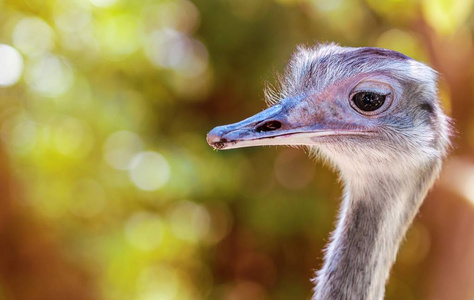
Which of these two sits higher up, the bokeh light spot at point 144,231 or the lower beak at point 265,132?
the bokeh light spot at point 144,231

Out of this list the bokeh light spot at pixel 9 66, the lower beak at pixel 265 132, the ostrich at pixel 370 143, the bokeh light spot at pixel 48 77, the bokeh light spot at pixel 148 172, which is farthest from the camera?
the bokeh light spot at pixel 148 172

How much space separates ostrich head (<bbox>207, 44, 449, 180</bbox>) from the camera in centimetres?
135

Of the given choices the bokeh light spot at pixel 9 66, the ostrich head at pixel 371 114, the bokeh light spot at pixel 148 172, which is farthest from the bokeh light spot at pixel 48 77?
the ostrich head at pixel 371 114

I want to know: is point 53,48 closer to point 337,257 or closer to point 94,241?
point 94,241

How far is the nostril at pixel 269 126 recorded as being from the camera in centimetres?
128

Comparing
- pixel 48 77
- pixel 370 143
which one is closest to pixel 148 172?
A: pixel 48 77

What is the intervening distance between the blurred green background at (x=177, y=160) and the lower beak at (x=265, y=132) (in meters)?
1.07

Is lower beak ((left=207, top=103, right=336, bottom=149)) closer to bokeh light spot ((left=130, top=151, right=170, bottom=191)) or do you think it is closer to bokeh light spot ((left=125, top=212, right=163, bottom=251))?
bokeh light spot ((left=130, top=151, right=170, bottom=191))

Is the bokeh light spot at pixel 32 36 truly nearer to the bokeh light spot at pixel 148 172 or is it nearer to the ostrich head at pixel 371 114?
the bokeh light spot at pixel 148 172

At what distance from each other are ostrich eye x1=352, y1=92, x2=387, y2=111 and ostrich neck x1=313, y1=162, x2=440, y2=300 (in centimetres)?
14

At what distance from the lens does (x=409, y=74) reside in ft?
4.43

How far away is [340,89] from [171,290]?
2.03m

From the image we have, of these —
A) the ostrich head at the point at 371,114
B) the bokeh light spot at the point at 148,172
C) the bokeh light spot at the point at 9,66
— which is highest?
the bokeh light spot at the point at 9,66

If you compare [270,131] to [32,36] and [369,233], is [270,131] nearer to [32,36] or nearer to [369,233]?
[369,233]
